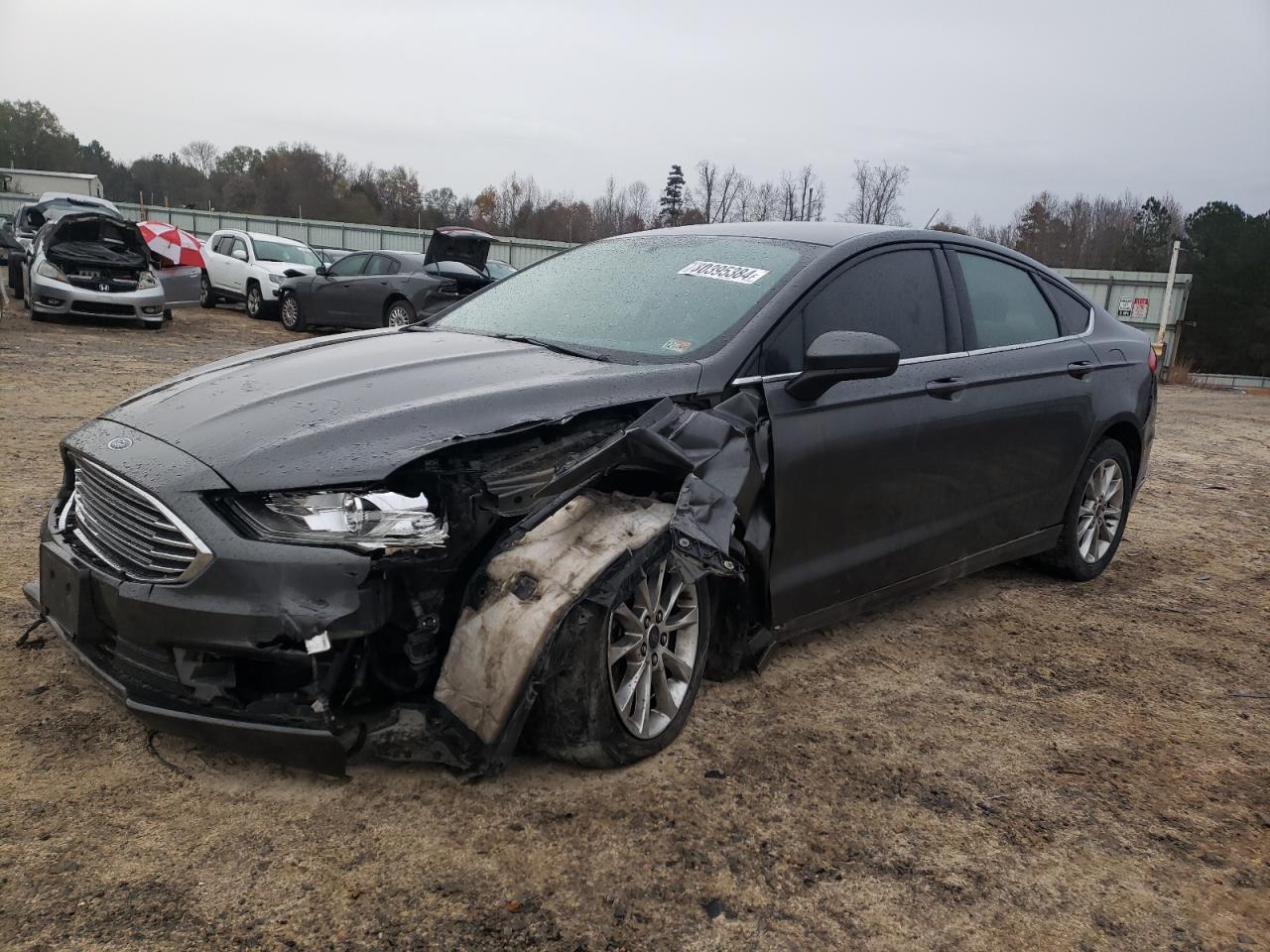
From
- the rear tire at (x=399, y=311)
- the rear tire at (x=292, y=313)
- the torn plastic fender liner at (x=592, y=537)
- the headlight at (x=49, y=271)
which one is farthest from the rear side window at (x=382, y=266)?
the torn plastic fender liner at (x=592, y=537)

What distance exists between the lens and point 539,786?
2.80 m

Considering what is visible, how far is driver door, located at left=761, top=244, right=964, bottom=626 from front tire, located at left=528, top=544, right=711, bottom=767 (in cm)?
39

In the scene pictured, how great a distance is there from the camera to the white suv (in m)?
18.0

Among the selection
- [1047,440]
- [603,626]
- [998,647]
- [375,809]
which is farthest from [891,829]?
[1047,440]

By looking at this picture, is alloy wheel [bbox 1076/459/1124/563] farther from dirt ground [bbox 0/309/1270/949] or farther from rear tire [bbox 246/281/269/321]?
rear tire [bbox 246/281/269/321]

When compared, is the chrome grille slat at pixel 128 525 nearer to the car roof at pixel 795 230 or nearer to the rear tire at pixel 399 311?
the car roof at pixel 795 230

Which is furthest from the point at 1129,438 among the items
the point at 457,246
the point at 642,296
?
the point at 457,246

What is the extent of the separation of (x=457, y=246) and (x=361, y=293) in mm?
1853

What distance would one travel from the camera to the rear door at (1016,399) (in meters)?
4.12

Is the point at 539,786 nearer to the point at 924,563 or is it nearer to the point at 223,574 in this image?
the point at 223,574

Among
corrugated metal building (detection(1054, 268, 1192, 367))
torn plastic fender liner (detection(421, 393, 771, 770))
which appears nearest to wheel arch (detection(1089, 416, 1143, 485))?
torn plastic fender liner (detection(421, 393, 771, 770))

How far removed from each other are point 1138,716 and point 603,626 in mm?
2135

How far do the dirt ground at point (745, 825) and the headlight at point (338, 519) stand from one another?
2.38 ft

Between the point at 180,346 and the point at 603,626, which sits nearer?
the point at 603,626
